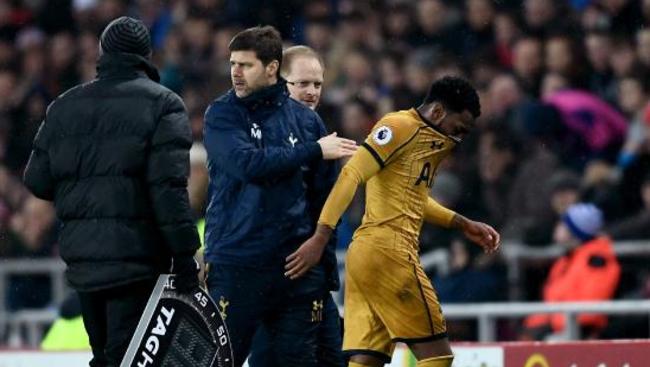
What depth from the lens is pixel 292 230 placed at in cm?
911

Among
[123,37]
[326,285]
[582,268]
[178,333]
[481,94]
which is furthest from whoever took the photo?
[481,94]

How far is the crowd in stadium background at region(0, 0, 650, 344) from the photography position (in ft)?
43.4

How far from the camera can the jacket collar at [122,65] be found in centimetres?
848

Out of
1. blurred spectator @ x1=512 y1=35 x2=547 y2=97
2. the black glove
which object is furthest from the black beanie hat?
blurred spectator @ x1=512 y1=35 x2=547 y2=97

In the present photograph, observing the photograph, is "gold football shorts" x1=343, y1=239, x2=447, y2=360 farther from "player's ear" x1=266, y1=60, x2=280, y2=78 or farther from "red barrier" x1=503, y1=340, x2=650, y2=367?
"red barrier" x1=503, y1=340, x2=650, y2=367

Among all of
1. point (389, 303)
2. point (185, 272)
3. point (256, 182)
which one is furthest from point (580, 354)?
point (185, 272)

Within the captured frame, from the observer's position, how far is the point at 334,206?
28.7 feet

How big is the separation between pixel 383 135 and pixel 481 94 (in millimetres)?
6189

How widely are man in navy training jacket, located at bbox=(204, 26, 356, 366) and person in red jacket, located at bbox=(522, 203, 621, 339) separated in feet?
11.7

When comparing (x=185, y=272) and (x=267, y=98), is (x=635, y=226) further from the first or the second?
(x=185, y=272)

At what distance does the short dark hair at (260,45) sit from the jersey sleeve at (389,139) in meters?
0.62

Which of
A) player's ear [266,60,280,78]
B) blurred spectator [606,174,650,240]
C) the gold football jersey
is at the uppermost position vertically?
player's ear [266,60,280,78]

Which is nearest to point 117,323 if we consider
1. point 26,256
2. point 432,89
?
point 432,89

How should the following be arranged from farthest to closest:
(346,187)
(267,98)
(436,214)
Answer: (436,214) < (267,98) < (346,187)
